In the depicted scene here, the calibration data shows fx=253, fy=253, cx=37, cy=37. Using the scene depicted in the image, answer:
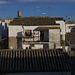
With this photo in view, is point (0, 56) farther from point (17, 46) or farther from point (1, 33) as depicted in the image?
point (1, 33)

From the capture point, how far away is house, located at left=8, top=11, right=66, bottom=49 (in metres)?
→ 36.9

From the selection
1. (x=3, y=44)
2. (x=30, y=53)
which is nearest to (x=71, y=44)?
(x=3, y=44)

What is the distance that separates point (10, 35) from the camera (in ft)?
127

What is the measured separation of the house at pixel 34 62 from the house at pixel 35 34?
14.8 metres

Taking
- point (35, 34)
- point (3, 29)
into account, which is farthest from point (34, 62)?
point (3, 29)

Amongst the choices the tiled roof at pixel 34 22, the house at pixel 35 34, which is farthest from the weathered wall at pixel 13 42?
the tiled roof at pixel 34 22

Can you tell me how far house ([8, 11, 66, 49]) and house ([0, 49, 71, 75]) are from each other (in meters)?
14.8

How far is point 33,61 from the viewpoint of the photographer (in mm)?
20281

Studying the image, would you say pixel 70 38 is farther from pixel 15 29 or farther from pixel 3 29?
pixel 3 29

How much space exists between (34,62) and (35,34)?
17856 millimetres

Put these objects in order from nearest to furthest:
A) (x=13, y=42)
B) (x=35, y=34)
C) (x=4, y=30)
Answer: (x=35, y=34), (x=13, y=42), (x=4, y=30)

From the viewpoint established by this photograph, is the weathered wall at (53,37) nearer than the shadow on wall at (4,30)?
Yes

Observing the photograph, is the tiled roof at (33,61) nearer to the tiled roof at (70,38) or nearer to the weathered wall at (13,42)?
the weathered wall at (13,42)

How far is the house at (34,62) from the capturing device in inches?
765
